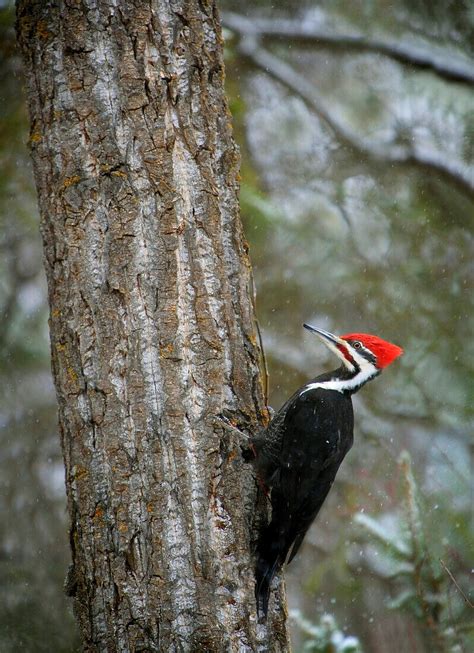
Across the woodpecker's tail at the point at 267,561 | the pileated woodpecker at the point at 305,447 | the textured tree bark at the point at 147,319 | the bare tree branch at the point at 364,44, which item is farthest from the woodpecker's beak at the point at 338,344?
the bare tree branch at the point at 364,44

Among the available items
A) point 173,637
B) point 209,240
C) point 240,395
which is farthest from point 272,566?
point 209,240

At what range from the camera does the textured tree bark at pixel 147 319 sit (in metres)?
1.99

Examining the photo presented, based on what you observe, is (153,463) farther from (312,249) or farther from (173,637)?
(312,249)

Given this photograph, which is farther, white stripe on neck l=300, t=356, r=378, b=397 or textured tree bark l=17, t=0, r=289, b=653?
white stripe on neck l=300, t=356, r=378, b=397

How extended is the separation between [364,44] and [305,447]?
2.87m

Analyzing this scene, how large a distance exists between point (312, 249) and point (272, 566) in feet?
7.97

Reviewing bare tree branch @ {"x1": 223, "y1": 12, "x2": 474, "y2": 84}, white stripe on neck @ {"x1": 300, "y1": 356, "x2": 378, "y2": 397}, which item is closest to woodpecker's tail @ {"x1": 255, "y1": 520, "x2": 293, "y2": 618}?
white stripe on neck @ {"x1": 300, "y1": 356, "x2": 378, "y2": 397}

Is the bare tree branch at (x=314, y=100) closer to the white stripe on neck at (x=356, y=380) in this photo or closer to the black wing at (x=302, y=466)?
the white stripe on neck at (x=356, y=380)

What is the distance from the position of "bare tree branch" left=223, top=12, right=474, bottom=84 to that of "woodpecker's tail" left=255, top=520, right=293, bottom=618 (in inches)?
123

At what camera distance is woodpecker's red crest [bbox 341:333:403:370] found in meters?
2.66

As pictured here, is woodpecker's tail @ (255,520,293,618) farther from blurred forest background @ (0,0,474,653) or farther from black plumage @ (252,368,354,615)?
blurred forest background @ (0,0,474,653)

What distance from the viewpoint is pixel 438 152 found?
430 centimetres

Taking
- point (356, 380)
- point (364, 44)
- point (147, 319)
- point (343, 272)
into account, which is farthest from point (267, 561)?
point (364, 44)

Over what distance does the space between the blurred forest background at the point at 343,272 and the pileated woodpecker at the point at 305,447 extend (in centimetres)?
112
